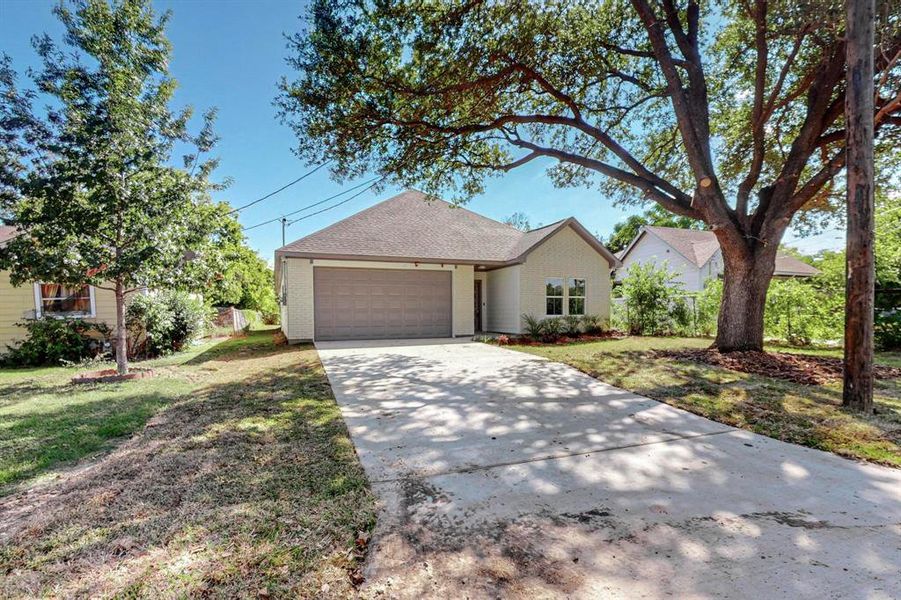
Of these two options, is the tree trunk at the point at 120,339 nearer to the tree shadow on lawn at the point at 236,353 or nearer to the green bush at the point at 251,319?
the tree shadow on lawn at the point at 236,353

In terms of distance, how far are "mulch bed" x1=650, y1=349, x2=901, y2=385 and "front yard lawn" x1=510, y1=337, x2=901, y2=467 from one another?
1.06 feet

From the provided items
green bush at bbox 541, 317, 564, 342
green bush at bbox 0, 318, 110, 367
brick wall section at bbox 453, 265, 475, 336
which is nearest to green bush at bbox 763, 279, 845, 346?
green bush at bbox 541, 317, 564, 342

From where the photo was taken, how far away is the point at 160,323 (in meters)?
10.9

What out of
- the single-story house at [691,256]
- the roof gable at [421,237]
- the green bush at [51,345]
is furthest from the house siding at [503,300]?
the green bush at [51,345]

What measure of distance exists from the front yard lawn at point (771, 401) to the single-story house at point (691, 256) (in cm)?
1560

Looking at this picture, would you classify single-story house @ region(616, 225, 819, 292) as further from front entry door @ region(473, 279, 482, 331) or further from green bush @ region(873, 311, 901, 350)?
green bush @ region(873, 311, 901, 350)

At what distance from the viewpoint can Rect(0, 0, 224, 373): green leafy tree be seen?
6.41m

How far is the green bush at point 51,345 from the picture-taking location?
9859 mm

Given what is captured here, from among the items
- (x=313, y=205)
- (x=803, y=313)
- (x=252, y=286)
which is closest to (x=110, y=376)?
(x=313, y=205)

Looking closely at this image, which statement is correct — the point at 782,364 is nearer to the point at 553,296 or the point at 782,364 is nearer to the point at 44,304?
the point at 553,296

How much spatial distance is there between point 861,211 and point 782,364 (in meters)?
3.97

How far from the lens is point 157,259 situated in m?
7.13

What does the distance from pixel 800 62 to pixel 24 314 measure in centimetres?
2124

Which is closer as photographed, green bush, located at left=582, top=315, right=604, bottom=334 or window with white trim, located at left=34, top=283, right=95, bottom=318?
window with white trim, located at left=34, top=283, right=95, bottom=318
